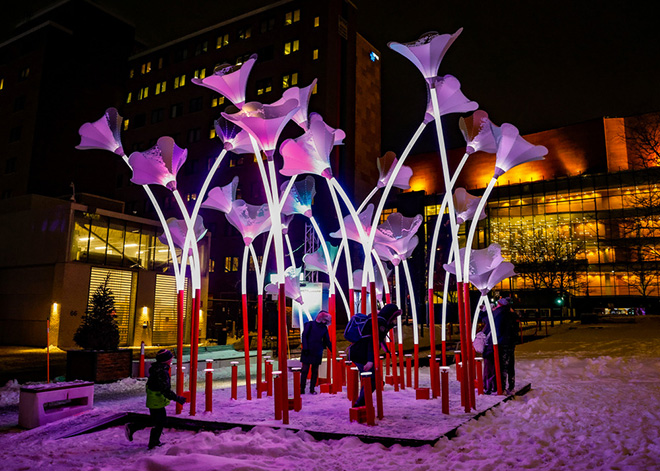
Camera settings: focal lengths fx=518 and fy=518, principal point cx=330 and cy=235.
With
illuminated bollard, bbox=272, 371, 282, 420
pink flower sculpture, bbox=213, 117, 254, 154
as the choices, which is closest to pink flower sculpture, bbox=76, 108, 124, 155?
pink flower sculpture, bbox=213, 117, 254, 154

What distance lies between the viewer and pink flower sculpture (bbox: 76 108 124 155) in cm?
966

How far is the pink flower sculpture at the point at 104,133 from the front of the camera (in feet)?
31.7

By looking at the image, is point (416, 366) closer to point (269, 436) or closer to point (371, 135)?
point (269, 436)

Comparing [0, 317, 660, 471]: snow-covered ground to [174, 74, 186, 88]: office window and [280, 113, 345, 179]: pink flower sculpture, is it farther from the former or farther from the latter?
[174, 74, 186, 88]: office window

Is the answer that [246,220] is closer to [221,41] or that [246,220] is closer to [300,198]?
[300,198]

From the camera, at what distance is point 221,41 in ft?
176

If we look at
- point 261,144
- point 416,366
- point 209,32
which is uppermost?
point 209,32

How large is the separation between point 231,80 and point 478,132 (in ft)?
15.6

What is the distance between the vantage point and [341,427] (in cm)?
735

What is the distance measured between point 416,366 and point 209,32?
51595mm

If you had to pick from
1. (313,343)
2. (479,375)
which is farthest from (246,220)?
(479,375)

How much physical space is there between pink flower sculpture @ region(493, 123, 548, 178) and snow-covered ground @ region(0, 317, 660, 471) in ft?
13.7

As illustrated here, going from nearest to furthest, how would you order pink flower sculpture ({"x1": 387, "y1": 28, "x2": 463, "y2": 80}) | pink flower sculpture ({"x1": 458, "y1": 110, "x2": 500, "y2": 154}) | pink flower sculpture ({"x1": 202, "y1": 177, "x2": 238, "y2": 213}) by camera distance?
pink flower sculpture ({"x1": 387, "y1": 28, "x2": 463, "y2": 80}), pink flower sculpture ({"x1": 458, "y1": 110, "x2": 500, "y2": 154}), pink flower sculpture ({"x1": 202, "y1": 177, "x2": 238, "y2": 213})

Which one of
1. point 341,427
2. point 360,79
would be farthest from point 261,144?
point 360,79
